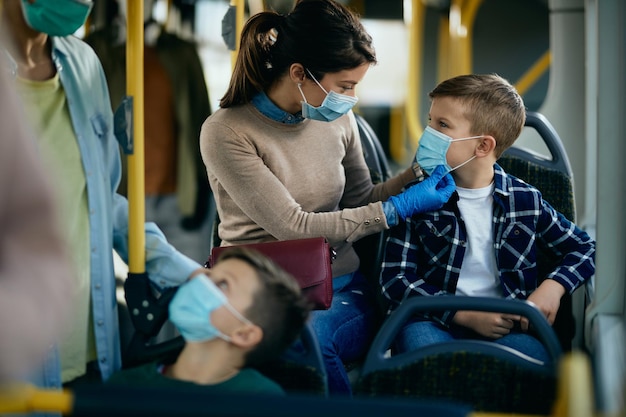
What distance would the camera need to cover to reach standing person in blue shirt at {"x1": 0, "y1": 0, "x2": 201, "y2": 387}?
7.04 ft

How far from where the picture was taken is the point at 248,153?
2.70m

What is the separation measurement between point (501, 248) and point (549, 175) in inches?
16.9

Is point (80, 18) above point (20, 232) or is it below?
above

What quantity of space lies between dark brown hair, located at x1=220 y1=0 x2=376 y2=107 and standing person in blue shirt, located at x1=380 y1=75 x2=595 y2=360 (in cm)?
32

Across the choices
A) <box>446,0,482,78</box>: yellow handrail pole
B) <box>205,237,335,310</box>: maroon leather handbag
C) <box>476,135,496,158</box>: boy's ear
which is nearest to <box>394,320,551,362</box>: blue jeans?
<box>205,237,335,310</box>: maroon leather handbag

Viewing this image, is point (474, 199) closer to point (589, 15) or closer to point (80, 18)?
point (80, 18)

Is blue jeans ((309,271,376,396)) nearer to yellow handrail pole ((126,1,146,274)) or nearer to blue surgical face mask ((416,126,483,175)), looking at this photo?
blue surgical face mask ((416,126,483,175))

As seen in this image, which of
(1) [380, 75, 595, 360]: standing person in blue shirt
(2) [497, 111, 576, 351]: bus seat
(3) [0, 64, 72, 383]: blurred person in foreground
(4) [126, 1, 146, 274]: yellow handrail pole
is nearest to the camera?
(3) [0, 64, 72, 383]: blurred person in foreground

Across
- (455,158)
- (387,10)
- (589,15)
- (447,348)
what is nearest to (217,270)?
(447,348)

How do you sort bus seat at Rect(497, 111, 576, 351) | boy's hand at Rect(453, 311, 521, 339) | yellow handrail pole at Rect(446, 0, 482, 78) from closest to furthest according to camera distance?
boy's hand at Rect(453, 311, 521, 339)
bus seat at Rect(497, 111, 576, 351)
yellow handrail pole at Rect(446, 0, 482, 78)

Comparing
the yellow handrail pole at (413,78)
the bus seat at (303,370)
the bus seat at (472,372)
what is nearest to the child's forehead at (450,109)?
the bus seat at (472,372)

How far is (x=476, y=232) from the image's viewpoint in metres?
2.73

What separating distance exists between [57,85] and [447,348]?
1.17 m

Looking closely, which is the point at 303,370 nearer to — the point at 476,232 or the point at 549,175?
the point at 476,232
